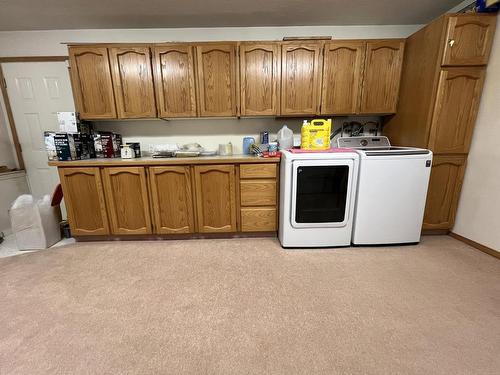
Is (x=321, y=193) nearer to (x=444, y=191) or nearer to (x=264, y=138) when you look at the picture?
(x=264, y=138)

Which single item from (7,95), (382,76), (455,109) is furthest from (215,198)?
(7,95)

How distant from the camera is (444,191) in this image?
2.14 m

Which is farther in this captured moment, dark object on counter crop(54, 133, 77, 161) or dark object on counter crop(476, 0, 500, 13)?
dark object on counter crop(54, 133, 77, 161)

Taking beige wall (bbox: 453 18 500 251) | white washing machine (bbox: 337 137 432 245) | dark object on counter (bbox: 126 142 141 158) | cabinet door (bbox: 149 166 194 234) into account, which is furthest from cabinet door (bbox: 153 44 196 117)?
beige wall (bbox: 453 18 500 251)

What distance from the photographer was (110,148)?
7.98ft

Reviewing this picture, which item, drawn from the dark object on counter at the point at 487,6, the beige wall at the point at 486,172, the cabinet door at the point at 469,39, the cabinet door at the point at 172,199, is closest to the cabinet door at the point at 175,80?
the cabinet door at the point at 172,199

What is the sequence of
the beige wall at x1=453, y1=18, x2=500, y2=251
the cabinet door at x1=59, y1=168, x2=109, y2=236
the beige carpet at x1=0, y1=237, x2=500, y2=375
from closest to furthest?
the beige carpet at x1=0, y1=237, x2=500, y2=375
the beige wall at x1=453, y1=18, x2=500, y2=251
the cabinet door at x1=59, y1=168, x2=109, y2=236

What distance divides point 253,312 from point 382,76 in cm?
259

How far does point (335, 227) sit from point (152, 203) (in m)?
1.86

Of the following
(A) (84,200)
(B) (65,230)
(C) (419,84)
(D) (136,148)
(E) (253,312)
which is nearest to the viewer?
(E) (253,312)

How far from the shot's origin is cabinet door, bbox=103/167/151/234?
83.4 inches

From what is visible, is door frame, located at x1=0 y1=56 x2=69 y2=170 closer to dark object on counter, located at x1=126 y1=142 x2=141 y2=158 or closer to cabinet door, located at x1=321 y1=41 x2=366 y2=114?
dark object on counter, located at x1=126 y1=142 x2=141 y2=158

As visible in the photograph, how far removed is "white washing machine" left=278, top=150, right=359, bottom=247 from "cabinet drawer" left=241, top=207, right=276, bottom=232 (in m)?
0.18

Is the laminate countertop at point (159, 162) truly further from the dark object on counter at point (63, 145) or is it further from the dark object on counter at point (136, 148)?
the dark object on counter at point (136, 148)
